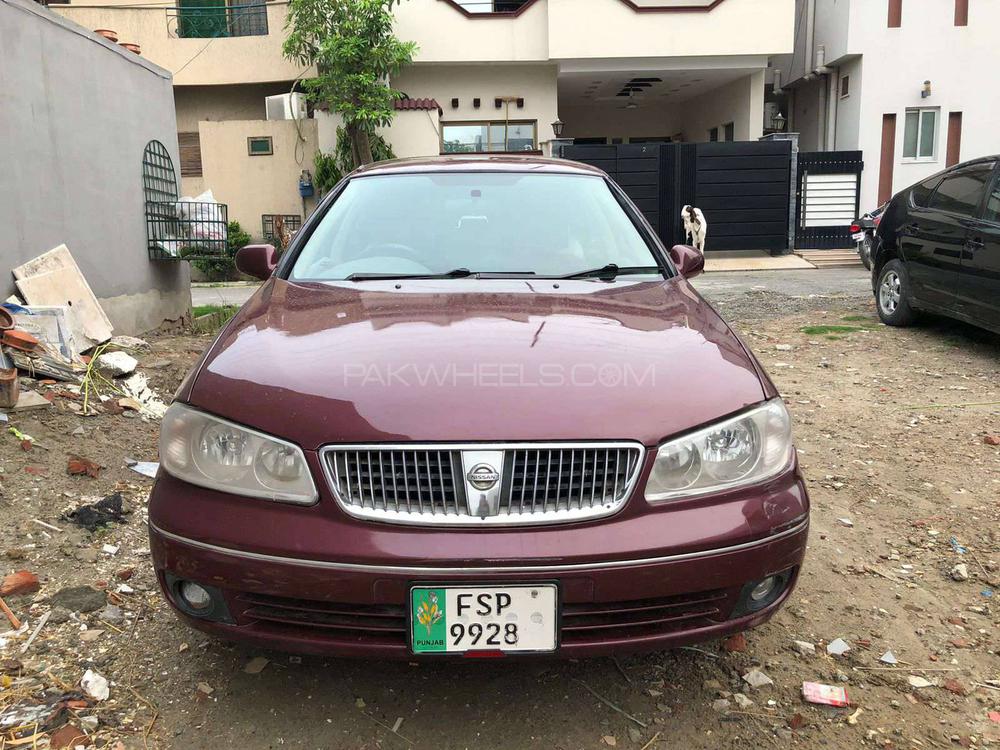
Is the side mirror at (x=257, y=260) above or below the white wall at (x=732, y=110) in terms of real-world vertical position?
below

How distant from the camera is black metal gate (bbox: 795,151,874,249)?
17109mm

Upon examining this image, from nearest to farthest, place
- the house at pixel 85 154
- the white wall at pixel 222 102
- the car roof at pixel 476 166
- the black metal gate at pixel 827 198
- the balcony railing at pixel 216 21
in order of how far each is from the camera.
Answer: the car roof at pixel 476 166 → the house at pixel 85 154 → the black metal gate at pixel 827 198 → the balcony railing at pixel 216 21 → the white wall at pixel 222 102

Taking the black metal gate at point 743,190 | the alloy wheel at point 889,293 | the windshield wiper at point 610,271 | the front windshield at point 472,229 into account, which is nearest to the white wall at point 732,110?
the black metal gate at point 743,190

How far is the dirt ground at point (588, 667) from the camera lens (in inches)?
83.3

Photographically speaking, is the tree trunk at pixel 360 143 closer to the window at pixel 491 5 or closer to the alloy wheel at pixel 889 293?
the window at pixel 491 5

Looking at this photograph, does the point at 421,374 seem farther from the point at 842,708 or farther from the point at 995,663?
the point at 995,663

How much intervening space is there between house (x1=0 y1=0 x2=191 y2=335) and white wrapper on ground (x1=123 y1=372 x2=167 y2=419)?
98 cm

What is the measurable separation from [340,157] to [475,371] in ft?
51.7

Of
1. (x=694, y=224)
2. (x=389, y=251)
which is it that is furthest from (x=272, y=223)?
(x=389, y=251)

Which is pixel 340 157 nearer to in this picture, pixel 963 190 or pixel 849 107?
pixel 849 107

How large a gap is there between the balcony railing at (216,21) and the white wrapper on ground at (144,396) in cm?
1582

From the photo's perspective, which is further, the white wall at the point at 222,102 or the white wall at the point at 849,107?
the white wall at the point at 222,102

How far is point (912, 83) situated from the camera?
17375mm

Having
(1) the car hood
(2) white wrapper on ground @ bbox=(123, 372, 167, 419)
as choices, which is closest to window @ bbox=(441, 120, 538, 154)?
(2) white wrapper on ground @ bbox=(123, 372, 167, 419)
